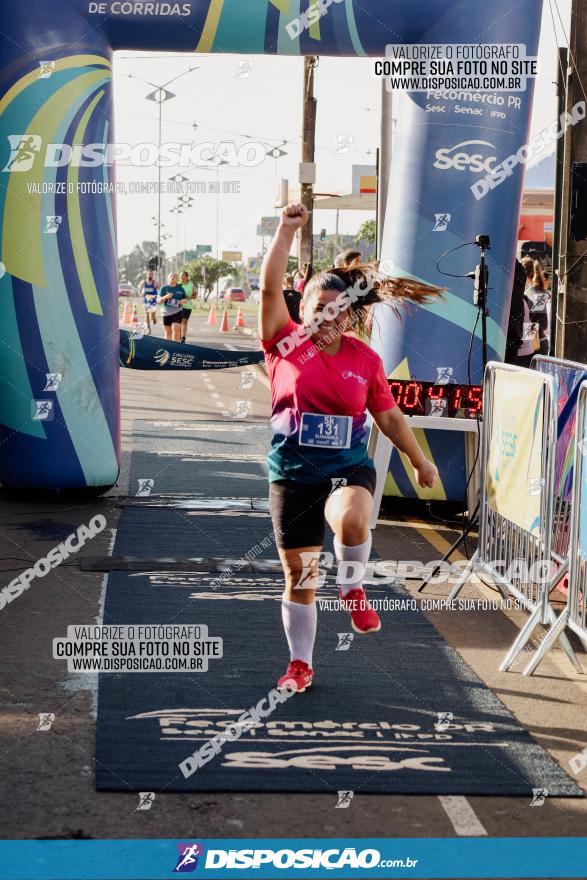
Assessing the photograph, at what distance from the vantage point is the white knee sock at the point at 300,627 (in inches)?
235

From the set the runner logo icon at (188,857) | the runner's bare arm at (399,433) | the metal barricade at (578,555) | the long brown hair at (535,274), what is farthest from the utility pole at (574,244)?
the runner logo icon at (188,857)

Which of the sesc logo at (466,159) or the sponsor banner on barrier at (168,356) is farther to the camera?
the sponsor banner on barrier at (168,356)

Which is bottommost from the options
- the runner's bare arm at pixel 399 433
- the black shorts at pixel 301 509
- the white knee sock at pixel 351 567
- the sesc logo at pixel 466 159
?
the white knee sock at pixel 351 567

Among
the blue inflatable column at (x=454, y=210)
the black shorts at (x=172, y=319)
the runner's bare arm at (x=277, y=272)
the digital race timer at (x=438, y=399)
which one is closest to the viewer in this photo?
the runner's bare arm at (x=277, y=272)

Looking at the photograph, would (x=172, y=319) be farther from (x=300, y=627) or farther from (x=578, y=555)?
(x=300, y=627)

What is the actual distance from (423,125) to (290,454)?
17.1 feet

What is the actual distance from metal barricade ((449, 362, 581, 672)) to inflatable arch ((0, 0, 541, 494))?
2531 millimetres

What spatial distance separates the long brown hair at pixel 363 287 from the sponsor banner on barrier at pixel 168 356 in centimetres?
544

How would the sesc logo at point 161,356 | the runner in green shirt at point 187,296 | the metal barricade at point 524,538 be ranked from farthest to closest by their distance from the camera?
the runner in green shirt at point 187,296
the sesc logo at point 161,356
the metal barricade at point 524,538

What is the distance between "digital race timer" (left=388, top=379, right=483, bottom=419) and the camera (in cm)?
1002

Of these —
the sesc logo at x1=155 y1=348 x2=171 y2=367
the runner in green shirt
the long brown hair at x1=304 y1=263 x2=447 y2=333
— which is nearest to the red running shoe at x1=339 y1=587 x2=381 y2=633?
the long brown hair at x1=304 y1=263 x2=447 y2=333

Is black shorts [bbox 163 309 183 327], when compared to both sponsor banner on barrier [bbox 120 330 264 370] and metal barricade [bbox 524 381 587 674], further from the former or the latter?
metal barricade [bbox 524 381 587 674]

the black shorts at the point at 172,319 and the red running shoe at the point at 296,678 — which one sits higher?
the black shorts at the point at 172,319

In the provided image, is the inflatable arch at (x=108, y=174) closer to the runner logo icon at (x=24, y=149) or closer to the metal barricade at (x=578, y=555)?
the runner logo icon at (x=24, y=149)
